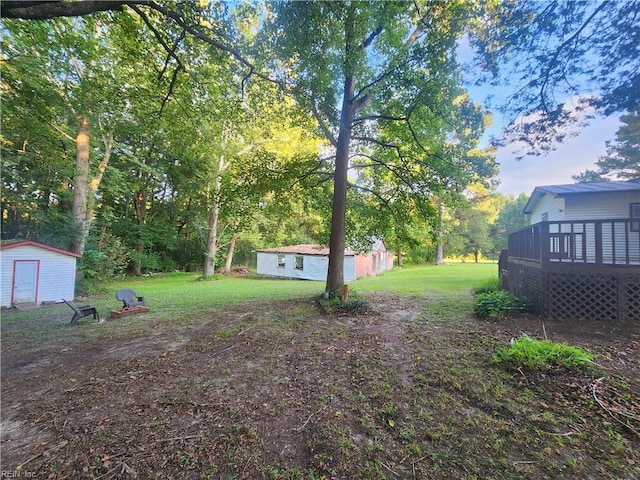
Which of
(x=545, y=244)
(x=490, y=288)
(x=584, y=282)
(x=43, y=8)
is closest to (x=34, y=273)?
(x=43, y=8)

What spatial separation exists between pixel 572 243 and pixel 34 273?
16.0m

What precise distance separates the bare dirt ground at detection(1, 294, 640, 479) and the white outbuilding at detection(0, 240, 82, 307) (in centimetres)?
588

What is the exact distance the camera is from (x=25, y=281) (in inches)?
362

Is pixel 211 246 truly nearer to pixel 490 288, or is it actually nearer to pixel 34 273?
pixel 34 273

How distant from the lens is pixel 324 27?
554 centimetres

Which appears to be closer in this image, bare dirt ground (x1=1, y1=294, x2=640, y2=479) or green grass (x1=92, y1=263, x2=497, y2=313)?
bare dirt ground (x1=1, y1=294, x2=640, y2=479)

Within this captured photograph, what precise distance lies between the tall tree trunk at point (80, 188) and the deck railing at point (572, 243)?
1736 centimetres

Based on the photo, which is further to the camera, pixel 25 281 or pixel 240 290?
pixel 240 290

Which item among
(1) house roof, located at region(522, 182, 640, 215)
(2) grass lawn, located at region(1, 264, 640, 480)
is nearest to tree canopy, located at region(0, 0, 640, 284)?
(2) grass lawn, located at region(1, 264, 640, 480)

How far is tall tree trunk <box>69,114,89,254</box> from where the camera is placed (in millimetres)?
12391

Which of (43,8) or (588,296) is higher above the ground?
(43,8)

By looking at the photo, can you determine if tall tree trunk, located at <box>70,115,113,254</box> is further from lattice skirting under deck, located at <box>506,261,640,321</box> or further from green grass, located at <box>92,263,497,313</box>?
lattice skirting under deck, located at <box>506,261,640,321</box>

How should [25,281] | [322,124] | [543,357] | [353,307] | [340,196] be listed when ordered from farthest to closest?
[25,281] < [322,124] < [340,196] < [353,307] < [543,357]

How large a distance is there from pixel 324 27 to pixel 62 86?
8.42 metres
